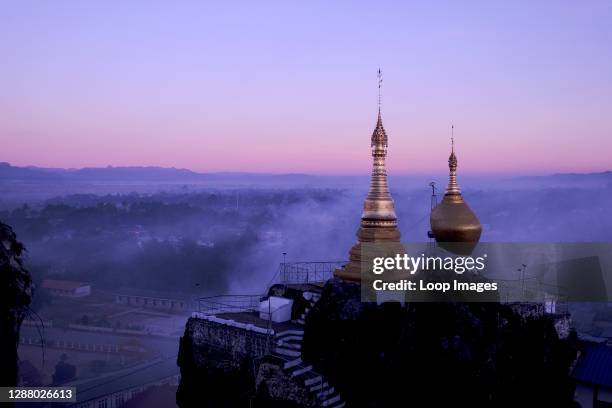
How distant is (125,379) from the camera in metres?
40.1

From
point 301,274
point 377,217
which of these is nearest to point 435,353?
point 377,217

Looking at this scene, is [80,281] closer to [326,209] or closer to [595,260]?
[326,209]

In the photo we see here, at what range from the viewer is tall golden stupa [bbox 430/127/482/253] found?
19391 millimetres

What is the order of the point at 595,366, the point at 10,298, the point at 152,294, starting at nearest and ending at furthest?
the point at 10,298 < the point at 595,366 < the point at 152,294

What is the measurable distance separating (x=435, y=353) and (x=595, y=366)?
9.19 meters

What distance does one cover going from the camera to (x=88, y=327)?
5506 centimetres

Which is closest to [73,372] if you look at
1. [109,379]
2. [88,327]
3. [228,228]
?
[109,379]

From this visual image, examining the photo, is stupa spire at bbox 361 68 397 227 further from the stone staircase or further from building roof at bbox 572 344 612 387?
building roof at bbox 572 344 612 387

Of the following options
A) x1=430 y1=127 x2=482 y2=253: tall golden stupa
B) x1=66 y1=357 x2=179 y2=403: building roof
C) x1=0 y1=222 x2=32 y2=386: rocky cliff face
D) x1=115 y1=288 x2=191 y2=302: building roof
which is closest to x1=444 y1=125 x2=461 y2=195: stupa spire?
x1=430 y1=127 x2=482 y2=253: tall golden stupa

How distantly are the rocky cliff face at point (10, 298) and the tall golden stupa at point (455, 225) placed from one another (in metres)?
15.8

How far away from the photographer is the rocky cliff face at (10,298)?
5.64 meters

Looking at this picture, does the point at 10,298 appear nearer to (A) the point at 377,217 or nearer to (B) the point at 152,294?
(A) the point at 377,217

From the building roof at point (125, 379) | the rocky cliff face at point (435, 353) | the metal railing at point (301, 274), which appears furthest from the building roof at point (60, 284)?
the rocky cliff face at point (435, 353)

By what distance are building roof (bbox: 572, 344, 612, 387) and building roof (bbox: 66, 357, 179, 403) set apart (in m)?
29.5
